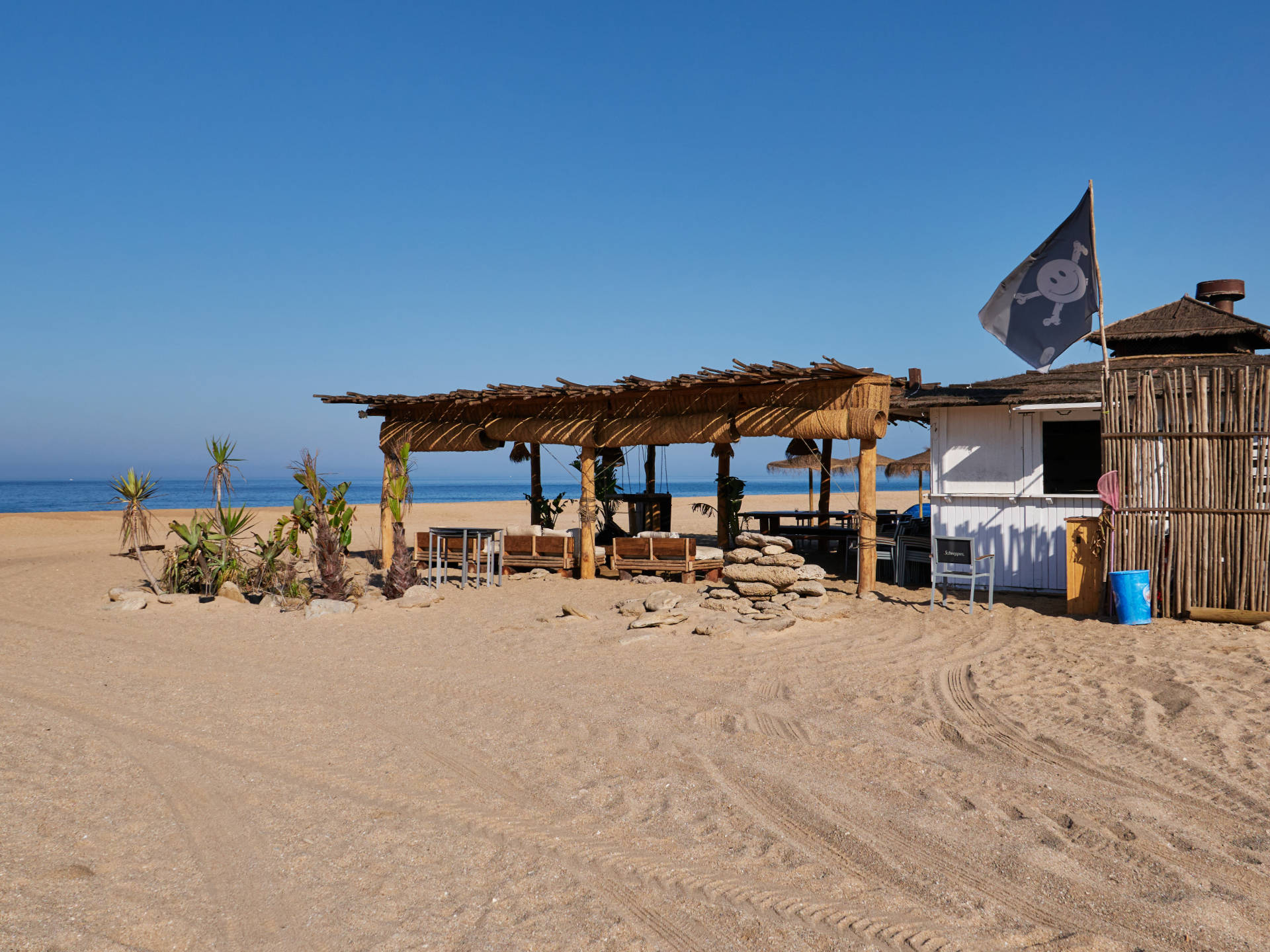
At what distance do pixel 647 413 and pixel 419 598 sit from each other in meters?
4.31

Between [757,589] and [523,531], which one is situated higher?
[523,531]

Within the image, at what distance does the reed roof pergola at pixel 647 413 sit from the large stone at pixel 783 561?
1.06 m

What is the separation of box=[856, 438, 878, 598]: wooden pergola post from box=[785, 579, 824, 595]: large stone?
0.97 metres

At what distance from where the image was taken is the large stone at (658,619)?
369 inches

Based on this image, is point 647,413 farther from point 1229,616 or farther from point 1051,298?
point 1229,616

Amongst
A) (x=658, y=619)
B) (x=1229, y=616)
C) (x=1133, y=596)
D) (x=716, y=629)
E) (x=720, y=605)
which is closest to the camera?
(x=1229, y=616)

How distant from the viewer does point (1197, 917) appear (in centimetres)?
316

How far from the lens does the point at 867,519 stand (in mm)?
11109

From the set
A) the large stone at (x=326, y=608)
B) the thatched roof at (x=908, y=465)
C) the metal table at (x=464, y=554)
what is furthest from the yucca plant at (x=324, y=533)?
the thatched roof at (x=908, y=465)

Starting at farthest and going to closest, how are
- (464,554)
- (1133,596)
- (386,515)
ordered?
1. (386,515)
2. (464,554)
3. (1133,596)

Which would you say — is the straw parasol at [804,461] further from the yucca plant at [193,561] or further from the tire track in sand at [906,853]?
the tire track in sand at [906,853]

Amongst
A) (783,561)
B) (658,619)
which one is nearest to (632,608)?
(658,619)

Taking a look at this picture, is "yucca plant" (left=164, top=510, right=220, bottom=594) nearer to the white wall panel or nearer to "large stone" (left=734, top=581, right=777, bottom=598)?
"large stone" (left=734, top=581, right=777, bottom=598)

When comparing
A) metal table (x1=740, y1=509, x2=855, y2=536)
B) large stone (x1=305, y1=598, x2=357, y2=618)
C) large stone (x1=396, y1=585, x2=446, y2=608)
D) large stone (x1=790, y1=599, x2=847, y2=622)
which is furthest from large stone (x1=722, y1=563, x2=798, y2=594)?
large stone (x1=305, y1=598, x2=357, y2=618)
